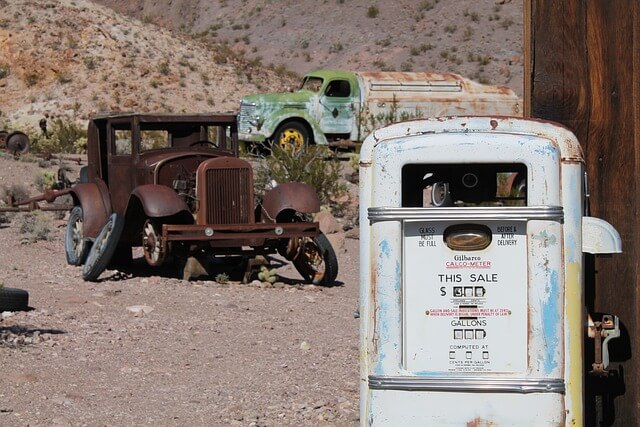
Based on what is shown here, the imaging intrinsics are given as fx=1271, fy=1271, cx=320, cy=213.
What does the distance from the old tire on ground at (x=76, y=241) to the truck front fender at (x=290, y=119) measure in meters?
11.9

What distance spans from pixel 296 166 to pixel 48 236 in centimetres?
436

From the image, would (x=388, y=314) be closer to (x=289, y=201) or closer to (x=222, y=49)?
(x=289, y=201)

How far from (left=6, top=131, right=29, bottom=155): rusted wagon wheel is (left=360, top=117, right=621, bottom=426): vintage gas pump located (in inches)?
749

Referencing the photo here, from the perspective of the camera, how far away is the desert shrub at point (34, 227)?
14.5 m

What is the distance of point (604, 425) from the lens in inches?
199

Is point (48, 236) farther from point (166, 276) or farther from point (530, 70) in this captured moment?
point (530, 70)

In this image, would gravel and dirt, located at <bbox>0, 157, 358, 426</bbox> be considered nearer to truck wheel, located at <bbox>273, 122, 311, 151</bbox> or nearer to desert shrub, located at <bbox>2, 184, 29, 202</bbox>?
desert shrub, located at <bbox>2, 184, 29, 202</bbox>

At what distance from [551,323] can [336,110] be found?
70.8 feet

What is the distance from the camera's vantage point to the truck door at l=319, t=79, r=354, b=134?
2566 cm

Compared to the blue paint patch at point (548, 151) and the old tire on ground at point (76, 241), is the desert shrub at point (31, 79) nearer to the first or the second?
the old tire on ground at point (76, 241)

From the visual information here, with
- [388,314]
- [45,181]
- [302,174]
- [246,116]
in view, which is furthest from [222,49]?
[388,314]

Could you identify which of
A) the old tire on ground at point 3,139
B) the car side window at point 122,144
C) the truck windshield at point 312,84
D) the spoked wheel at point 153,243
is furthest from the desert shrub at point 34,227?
the truck windshield at point 312,84

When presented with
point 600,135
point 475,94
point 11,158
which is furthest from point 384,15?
point 600,135

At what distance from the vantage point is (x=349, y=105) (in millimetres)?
25875
